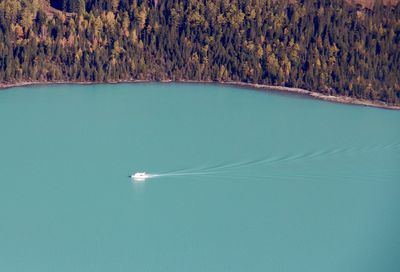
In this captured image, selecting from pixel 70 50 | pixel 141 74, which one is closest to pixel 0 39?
pixel 70 50

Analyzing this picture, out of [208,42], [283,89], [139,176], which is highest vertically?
[208,42]

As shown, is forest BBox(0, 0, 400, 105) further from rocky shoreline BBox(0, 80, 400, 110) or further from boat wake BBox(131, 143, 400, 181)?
boat wake BBox(131, 143, 400, 181)

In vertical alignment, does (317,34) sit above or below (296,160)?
above

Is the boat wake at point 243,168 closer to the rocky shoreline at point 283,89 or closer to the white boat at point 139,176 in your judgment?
the white boat at point 139,176

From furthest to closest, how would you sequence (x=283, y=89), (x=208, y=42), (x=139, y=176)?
(x=208, y=42) < (x=283, y=89) < (x=139, y=176)

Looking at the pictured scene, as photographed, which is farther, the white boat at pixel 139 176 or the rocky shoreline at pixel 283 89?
the rocky shoreline at pixel 283 89

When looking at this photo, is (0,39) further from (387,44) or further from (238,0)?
(387,44)

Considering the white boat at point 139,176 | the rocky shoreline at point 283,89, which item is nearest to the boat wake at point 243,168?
the white boat at point 139,176

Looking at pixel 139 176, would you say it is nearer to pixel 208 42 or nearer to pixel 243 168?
pixel 243 168

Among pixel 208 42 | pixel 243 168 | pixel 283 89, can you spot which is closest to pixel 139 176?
pixel 243 168
